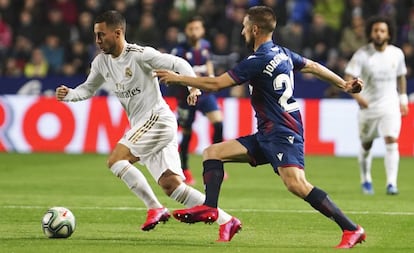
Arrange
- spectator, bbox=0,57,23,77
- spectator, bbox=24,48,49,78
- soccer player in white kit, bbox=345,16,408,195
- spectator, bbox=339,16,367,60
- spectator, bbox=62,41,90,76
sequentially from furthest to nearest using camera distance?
spectator, bbox=0,57,23,77 < spectator, bbox=24,48,49,78 < spectator, bbox=62,41,90,76 < spectator, bbox=339,16,367,60 < soccer player in white kit, bbox=345,16,408,195

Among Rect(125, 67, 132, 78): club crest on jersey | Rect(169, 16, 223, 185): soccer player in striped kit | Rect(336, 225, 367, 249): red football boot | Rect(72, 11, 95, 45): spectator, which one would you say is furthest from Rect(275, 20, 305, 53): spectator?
Rect(336, 225, 367, 249): red football boot

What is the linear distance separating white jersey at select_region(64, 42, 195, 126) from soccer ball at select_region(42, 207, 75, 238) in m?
1.08

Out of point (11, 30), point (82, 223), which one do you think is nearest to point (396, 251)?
point (82, 223)

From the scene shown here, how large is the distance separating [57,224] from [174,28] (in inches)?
541

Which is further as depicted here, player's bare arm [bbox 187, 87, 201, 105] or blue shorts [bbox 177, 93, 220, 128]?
blue shorts [bbox 177, 93, 220, 128]

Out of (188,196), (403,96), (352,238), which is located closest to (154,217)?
(188,196)

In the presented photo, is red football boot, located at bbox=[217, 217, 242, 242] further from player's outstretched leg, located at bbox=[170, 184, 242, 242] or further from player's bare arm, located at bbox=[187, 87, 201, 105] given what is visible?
player's bare arm, located at bbox=[187, 87, 201, 105]

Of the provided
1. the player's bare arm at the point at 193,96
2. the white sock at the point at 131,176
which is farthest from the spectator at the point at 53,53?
the player's bare arm at the point at 193,96

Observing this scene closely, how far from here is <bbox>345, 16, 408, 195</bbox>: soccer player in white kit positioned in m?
13.7

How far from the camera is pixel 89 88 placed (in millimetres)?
9992

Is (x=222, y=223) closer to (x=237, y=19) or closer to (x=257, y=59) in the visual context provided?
(x=257, y=59)

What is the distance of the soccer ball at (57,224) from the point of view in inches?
366

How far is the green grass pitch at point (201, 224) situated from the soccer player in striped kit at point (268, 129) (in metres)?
0.30

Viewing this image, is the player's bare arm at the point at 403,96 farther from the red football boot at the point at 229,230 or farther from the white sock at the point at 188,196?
the red football boot at the point at 229,230
